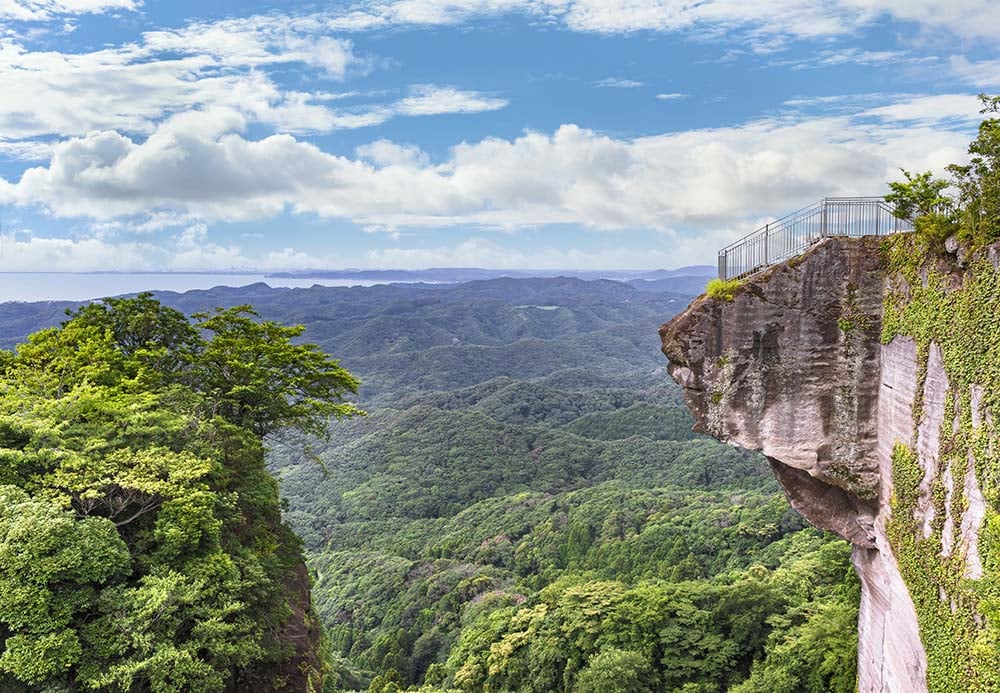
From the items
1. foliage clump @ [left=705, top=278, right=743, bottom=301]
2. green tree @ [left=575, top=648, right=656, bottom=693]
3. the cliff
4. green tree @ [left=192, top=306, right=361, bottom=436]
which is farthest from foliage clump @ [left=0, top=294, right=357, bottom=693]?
green tree @ [left=575, top=648, right=656, bottom=693]

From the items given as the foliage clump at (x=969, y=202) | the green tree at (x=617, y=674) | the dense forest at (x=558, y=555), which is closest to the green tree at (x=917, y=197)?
the foliage clump at (x=969, y=202)

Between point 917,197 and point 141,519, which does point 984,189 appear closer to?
point 917,197

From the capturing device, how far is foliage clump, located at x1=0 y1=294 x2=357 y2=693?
417 inches

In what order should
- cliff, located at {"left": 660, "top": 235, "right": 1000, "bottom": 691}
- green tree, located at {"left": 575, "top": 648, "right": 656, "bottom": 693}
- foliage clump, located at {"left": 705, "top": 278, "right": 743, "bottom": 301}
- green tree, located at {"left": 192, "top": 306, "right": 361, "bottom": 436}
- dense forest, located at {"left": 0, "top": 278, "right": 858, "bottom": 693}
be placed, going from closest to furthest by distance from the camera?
cliff, located at {"left": 660, "top": 235, "right": 1000, "bottom": 691}
foliage clump, located at {"left": 705, "top": 278, "right": 743, "bottom": 301}
green tree, located at {"left": 192, "top": 306, "right": 361, "bottom": 436}
green tree, located at {"left": 575, "top": 648, "right": 656, "bottom": 693}
dense forest, located at {"left": 0, "top": 278, "right": 858, "bottom": 693}

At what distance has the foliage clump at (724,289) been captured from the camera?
16297 mm

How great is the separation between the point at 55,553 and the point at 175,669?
2925 mm

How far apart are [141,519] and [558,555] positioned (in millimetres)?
68806

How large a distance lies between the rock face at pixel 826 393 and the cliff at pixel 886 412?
3cm

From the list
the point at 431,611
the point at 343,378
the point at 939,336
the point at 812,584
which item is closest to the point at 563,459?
the point at 431,611

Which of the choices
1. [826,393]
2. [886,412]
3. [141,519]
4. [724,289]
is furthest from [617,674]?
[141,519]

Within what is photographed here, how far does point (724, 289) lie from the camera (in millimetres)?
16562

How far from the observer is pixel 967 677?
11.1m

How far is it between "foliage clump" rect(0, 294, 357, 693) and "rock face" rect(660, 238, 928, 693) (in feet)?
40.7

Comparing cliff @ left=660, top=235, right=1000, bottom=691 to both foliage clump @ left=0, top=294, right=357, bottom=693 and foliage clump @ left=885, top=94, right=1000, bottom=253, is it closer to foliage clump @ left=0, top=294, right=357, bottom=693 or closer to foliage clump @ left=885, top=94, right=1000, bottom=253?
foliage clump @ left=885, top=94, right=1000, bottom=253
